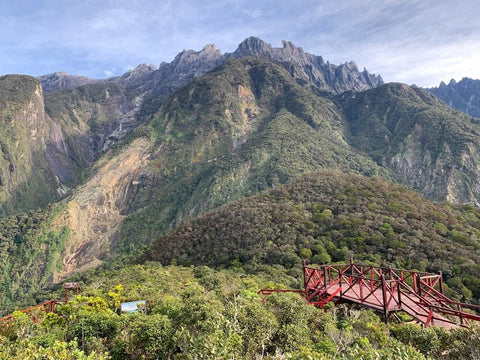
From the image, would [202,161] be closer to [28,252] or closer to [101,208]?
[101,208]

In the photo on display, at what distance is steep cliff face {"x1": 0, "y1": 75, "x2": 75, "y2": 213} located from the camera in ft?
520

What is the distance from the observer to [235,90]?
18200cm

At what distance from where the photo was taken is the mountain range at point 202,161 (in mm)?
112875

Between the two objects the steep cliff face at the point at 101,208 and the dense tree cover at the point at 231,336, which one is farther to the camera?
the steep cliff face at the point at 101,208

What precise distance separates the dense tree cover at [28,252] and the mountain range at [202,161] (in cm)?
41

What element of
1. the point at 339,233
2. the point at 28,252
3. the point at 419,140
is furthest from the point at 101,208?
the point at 419,140

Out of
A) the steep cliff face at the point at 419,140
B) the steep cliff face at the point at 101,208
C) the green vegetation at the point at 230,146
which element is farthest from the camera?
the green vegetation at the point at 230,146

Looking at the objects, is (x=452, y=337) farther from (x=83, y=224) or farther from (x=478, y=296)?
(x=83, y=224)

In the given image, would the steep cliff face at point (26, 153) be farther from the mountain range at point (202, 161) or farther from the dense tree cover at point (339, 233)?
the dense tree cover at point (339, 233)

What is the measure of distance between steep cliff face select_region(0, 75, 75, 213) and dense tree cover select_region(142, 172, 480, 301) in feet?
410

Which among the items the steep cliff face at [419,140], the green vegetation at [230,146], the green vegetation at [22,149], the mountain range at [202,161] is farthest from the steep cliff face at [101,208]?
the steep cliff face at [419,140]

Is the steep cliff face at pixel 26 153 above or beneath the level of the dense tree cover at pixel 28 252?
above

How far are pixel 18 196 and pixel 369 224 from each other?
165585mm

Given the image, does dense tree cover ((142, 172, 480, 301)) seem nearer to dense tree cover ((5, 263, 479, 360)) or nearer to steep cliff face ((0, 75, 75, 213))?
dense tree cover ((5, 263, 479, 360))
